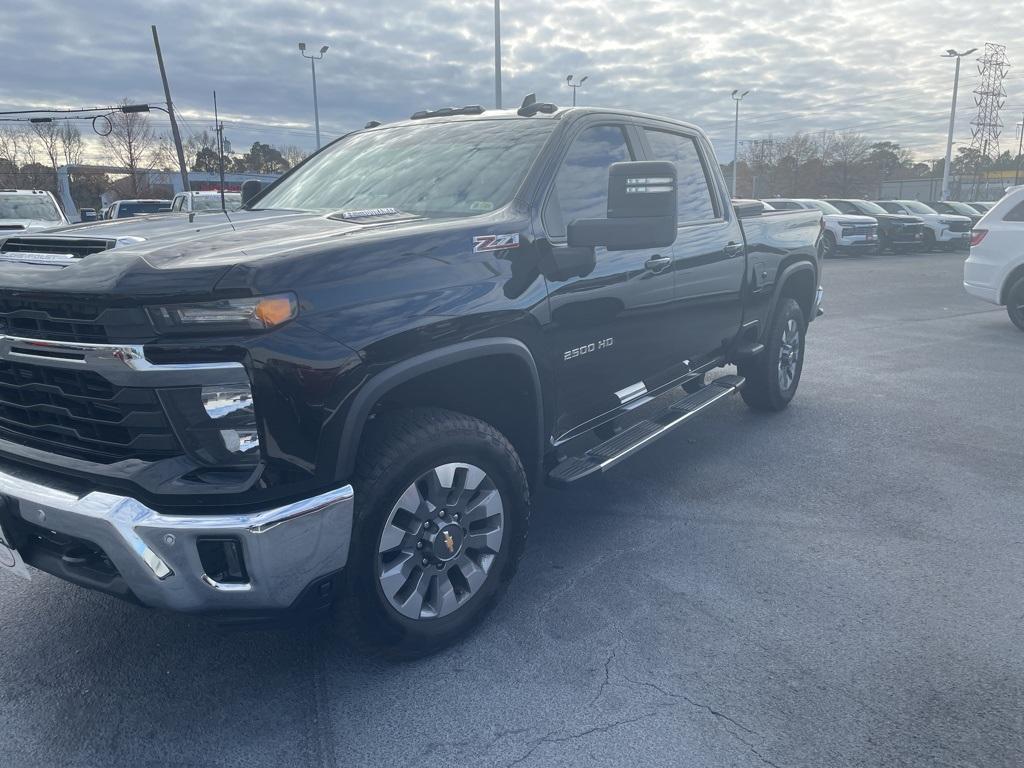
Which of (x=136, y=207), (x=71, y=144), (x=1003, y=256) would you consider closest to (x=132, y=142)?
(x=71, y=144)

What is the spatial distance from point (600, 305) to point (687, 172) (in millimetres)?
1721

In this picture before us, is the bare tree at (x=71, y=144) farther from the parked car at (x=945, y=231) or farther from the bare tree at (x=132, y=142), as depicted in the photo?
the parked car at (x=945, y=231)

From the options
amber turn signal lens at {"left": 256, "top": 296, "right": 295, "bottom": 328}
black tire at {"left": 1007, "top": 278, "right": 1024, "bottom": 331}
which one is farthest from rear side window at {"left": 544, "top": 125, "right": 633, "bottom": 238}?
black tire at {"left": 1007, "top": 278, "right": 1024, "bottom": 331}

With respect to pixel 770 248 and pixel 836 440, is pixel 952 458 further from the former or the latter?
pixel 770 248

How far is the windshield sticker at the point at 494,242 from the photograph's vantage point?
2867 millimetres

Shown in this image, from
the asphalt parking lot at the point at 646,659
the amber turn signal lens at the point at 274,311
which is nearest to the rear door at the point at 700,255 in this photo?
the asphalt parking lot at the point at 646,659

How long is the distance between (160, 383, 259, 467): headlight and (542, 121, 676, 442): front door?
1.33 meters

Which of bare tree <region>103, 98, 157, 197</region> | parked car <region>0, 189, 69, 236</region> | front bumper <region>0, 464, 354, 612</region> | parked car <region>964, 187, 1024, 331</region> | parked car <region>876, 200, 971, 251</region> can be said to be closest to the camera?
front bumper <region>0, 464, 354, 612</region>

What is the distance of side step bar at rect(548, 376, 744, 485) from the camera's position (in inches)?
135

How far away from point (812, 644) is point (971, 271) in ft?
29.6

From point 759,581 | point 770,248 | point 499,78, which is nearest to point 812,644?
point 759,581

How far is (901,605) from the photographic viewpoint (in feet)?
10.5

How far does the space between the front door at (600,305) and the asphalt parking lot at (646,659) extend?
0.78 meters

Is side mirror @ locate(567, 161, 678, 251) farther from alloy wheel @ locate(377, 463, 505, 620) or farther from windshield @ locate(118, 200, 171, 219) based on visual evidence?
windshield @ locate(118, 200, 171, 219)
